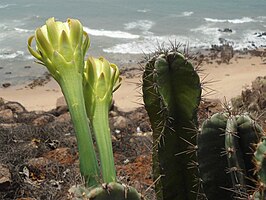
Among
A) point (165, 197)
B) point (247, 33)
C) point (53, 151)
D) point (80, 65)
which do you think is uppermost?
point (80, 65)

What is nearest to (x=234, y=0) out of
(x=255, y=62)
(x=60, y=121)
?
(x=255, y=62)

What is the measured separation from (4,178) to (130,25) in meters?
27.6

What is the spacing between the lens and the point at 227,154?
2338mm

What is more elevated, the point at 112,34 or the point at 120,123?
the point at 120,123

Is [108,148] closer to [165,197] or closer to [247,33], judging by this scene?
[165,197]

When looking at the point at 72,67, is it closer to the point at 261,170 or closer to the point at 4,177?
the point at 261,170

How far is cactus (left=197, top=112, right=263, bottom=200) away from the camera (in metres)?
2.33

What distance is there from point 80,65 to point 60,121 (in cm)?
655

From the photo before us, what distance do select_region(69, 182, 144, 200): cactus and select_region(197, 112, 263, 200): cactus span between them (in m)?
0.50

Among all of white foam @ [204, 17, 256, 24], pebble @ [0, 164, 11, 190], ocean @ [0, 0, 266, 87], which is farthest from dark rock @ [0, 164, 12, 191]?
white foam @ [204, 17, 256, 24]

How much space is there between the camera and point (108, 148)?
2.25m

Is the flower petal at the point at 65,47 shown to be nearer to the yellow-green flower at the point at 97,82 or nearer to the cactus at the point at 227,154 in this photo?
the yellow-green flower at the point at 97,82

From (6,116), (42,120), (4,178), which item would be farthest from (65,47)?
(6,116)

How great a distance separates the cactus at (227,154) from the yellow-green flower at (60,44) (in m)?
0.71
